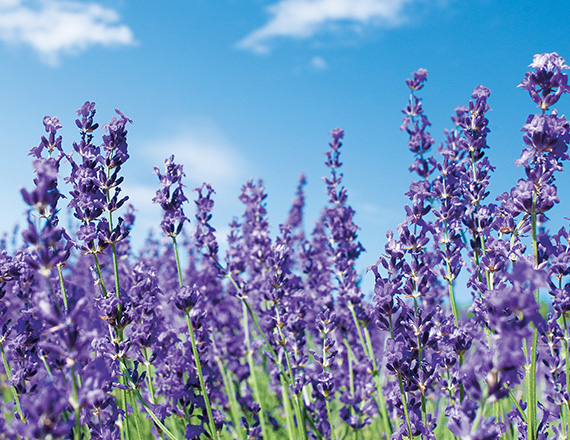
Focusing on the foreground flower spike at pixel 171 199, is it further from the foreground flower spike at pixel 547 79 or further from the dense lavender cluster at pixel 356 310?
the foreground flower spike at pixel 547 79

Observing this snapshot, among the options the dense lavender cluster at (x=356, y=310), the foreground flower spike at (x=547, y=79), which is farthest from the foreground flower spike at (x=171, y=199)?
the foreground flower spike at (x=547, y=79)

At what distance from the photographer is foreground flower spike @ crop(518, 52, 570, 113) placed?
77.1 inches

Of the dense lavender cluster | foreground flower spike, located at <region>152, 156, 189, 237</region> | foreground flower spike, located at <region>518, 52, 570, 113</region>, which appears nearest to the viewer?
the dense lavender cluster

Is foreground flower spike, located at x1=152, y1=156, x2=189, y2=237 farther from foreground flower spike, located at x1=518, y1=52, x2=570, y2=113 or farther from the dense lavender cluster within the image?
foreground flower spike, located at x1=518, y1=52, x2=570, y2=113

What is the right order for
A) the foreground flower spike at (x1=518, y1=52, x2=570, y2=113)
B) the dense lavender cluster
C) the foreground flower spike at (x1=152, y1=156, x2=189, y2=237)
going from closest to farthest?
the dense lavender cluster < the foreground flower spike at (x1=518, y1=52, x2=570, y2=113) < the foreground flower spike at (x1=152, y1=156, x2=189, y2=237)

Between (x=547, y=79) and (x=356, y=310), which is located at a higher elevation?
(x=547, y=79)

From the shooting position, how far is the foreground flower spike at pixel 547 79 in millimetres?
1959

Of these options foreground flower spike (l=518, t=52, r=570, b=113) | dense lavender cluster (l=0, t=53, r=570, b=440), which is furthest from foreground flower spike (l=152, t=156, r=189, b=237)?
foreground flower spike (l=518, t=52, r=570, b=113)

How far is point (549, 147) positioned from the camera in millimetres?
1961

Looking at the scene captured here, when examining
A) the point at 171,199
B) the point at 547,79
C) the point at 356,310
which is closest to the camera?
the point at 547,79

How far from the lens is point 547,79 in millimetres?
1980

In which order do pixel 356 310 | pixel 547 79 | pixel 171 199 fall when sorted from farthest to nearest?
pixel 356 310
pixel 171 199
pixel 547 79

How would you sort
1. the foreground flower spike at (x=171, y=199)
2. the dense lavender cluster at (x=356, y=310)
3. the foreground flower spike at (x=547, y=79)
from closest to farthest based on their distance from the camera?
the dense lavender cluster at (x=356, y=310) < the foreground flower spike at (x=547, y=79) < the foreground flower spike at (x=171, y=199)

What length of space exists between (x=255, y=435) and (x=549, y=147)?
7.41 feet
